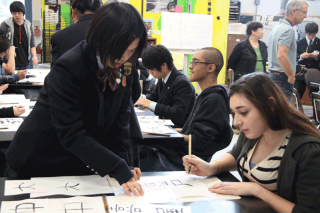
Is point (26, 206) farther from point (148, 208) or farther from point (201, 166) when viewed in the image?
point (201, 166)

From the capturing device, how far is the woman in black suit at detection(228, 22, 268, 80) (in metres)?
4.59

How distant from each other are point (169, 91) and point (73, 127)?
162cm

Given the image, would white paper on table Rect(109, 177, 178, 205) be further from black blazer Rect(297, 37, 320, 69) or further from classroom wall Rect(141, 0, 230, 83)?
classroom wall Rect(141, 0, 230, 83)

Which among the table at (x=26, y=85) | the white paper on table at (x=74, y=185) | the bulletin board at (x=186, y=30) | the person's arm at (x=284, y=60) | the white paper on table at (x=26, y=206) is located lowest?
the white paper on table at (x=74, y=185)

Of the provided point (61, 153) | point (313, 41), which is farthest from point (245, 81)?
point (313, 41)

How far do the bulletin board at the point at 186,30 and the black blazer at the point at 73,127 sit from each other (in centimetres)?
508

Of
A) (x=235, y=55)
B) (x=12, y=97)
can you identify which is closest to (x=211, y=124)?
(x=12, y=97)

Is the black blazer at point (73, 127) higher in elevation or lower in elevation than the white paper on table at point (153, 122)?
higher

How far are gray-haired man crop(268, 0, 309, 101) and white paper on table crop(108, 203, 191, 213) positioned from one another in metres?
2.50

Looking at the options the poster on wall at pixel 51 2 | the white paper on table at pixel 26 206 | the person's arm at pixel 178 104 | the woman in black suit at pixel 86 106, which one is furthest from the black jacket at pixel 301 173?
the poster on wall at pixel 51 2

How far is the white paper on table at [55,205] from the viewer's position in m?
0.85

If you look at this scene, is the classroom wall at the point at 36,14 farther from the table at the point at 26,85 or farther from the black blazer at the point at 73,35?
the black blazer at the point at 73,35

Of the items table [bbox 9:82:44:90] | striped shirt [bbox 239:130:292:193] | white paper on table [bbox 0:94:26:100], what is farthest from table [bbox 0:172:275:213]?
table [bbox 9:82:44:90]

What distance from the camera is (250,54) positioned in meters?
4.58
